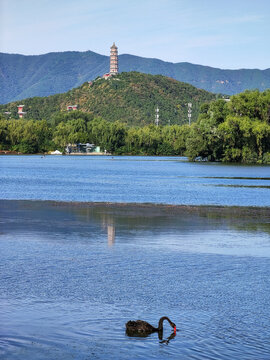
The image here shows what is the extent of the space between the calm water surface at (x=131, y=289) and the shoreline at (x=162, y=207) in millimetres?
5750

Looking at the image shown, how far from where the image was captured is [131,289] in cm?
1473

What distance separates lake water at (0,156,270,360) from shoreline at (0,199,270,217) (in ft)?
6.57

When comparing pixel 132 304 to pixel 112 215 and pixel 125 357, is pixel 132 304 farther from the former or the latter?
pixel 112 215

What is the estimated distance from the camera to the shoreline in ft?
108

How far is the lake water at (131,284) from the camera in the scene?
432 inches

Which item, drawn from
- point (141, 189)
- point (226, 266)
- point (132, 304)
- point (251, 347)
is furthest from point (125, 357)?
point (141, 189)

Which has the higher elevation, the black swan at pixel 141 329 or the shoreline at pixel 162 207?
the shoreline at pixel 162 207

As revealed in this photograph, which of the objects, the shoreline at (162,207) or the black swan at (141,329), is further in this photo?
the shoreline at (162,207)

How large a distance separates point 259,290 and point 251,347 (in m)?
4.06

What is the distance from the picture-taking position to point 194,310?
13070mm

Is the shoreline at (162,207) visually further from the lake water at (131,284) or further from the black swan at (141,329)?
the black swan at (141,329)

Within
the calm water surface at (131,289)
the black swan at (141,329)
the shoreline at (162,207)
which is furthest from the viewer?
the shoreline at (162,207)

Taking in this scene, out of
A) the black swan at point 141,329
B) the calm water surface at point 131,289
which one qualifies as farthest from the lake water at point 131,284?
the black swan at point 141,329

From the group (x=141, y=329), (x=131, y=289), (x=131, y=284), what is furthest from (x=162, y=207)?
(x=141, y=329)
